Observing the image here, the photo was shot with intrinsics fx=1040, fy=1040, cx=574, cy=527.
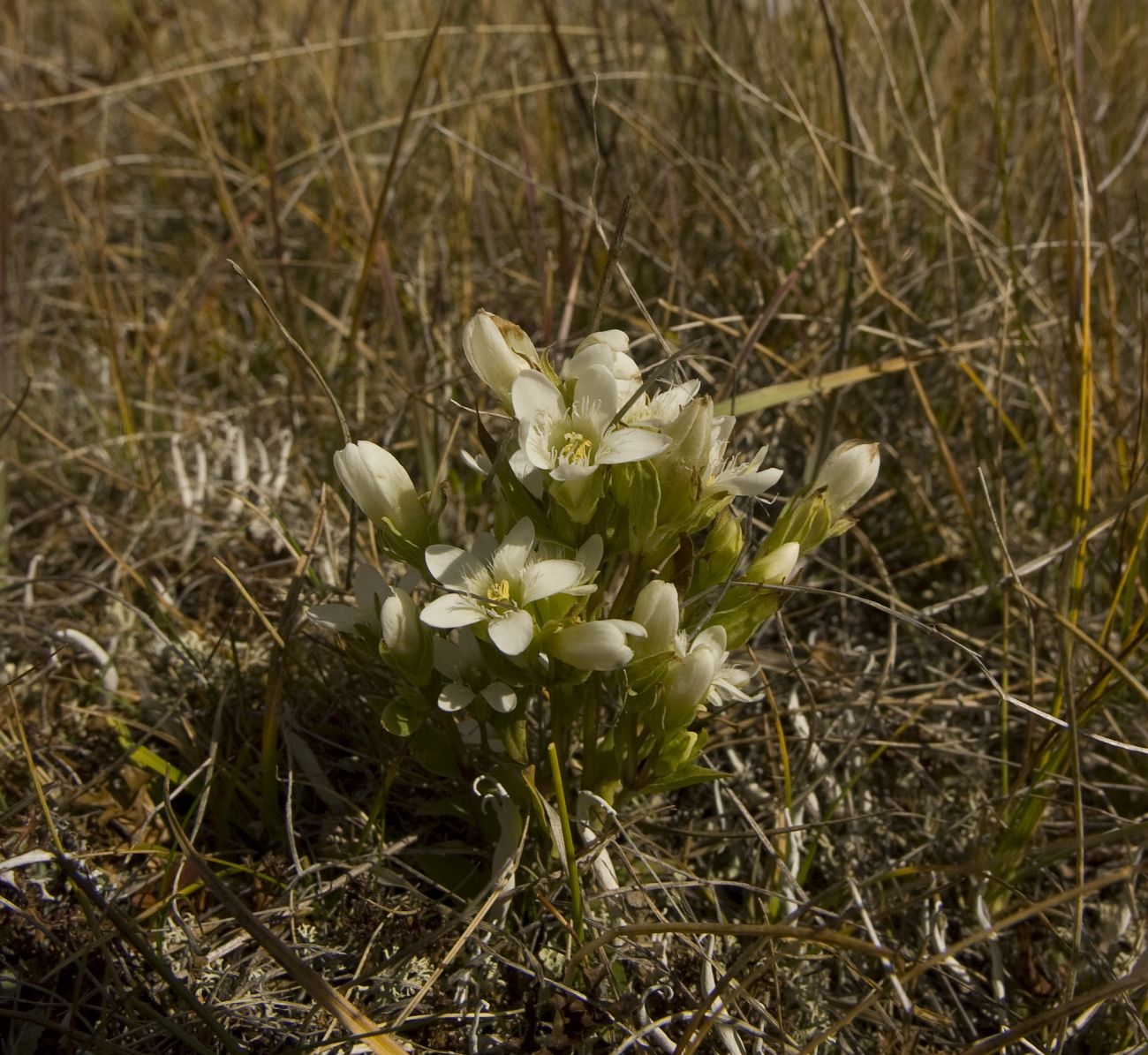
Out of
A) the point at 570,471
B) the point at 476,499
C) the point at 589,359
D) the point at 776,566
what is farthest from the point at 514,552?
the point at 476,499

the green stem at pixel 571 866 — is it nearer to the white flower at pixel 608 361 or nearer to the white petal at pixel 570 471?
the white petal at pixel 570 471

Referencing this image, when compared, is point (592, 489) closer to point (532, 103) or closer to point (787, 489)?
point (787, 489)

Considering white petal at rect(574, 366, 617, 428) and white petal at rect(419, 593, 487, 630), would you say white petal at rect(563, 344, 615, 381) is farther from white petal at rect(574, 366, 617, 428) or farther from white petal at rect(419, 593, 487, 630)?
white petal at rect(419, 593, 487, 630)

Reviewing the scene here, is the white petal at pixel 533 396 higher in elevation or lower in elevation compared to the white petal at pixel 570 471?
higher

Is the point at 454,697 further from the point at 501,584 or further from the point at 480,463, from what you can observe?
the point at 480,463

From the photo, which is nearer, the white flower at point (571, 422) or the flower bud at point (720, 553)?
the white flower at point (571, 422)

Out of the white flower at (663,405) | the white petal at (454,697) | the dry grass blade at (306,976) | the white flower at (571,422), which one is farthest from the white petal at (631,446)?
the dry grass blade at (306,976)
